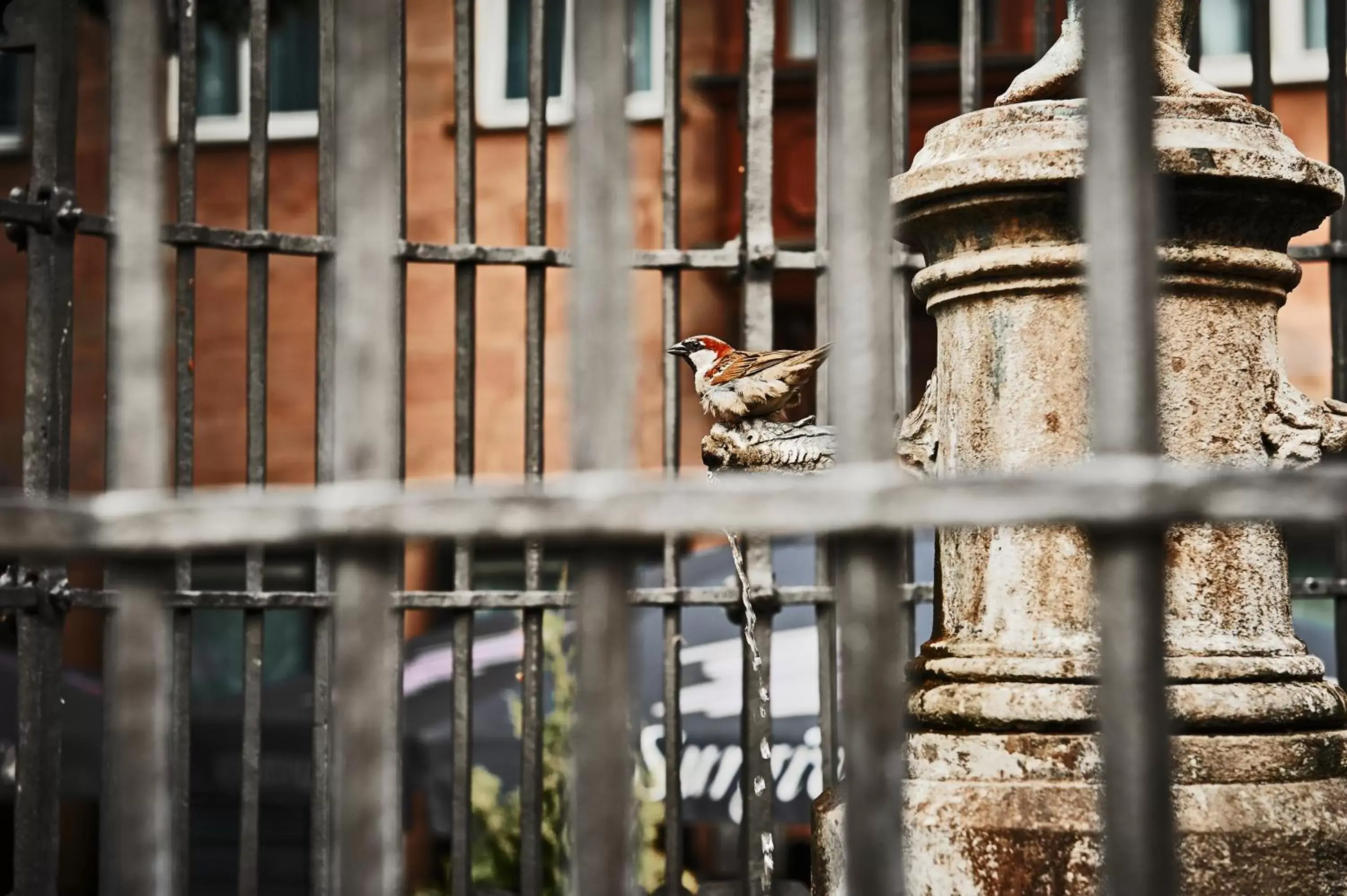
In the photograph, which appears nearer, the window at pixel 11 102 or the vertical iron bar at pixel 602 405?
the vertical iron bar at pixel 602 405

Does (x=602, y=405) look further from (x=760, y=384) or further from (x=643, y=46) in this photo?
(x=643, y=46)

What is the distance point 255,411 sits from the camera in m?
4.29

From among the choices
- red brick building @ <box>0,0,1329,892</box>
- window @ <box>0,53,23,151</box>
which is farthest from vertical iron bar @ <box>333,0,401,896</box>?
→ window @ <box>0,53,23,151</box>

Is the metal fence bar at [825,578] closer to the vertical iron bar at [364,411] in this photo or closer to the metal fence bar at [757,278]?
the metal fence bar at [757,278]

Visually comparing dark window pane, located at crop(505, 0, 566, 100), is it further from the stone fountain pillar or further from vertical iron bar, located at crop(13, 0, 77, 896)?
the stone fountain pillar

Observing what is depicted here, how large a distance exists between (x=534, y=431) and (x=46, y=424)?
1.30 metres

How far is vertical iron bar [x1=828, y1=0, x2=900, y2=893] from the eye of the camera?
4.18 feet

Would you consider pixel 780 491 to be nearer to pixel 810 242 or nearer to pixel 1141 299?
pixel 1141 299

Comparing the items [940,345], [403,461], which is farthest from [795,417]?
[940,345]

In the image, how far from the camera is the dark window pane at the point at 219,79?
387 inches

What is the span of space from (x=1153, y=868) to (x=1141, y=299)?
44 cm

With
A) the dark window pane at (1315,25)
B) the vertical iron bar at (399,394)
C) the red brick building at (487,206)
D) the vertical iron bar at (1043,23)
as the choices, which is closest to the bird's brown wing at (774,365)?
the vertical iron bar at (399,394)

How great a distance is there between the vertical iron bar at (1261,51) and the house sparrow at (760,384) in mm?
2275

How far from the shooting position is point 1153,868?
3.98 ft
